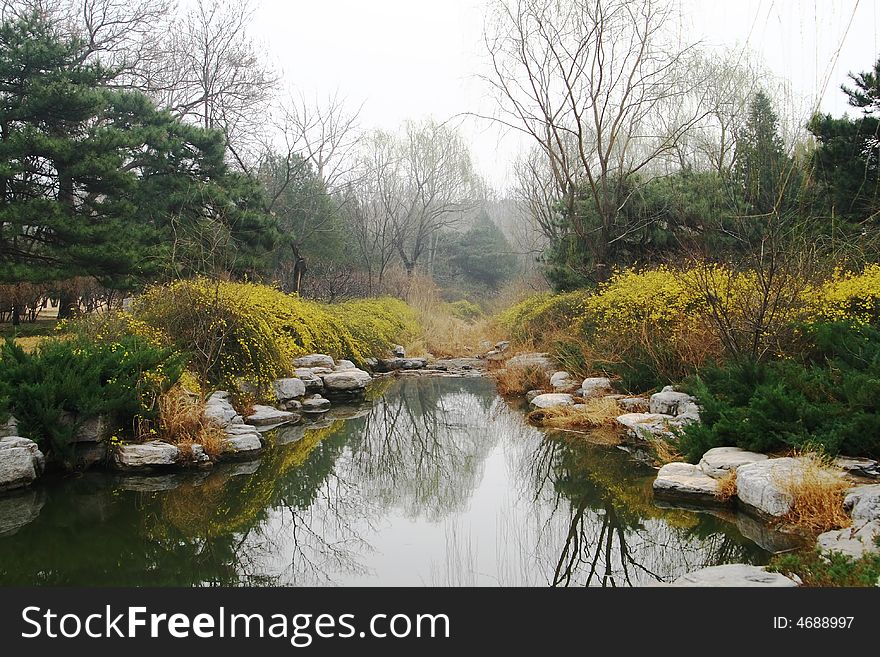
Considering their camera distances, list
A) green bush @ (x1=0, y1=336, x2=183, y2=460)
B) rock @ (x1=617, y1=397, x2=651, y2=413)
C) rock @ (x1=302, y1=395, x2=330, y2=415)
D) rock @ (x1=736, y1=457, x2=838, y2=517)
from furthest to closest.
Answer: rock @ (x1=302, y1=395, x2=330, y2=415) → rock @ (x1=617, y1=397, x2=651, y2=413) → green bush @ (x1=0, y1=336, x2=183, y2=460) → rock @ (x1=736, y1=457, x2=838, y2=517)

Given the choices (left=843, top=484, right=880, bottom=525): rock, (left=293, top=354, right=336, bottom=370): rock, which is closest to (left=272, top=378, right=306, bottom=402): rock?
(left=293, top=354, right=336, bottom=370): rock

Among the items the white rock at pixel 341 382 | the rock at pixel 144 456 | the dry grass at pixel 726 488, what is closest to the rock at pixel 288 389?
the white rock at pixel 341 382

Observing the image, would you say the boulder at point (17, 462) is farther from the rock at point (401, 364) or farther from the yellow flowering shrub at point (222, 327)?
the rock at point (401, 364)

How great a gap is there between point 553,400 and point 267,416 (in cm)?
384

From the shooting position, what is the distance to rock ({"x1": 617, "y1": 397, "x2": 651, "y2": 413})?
28.1ft

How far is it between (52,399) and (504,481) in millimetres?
4264

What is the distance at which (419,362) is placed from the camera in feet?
51.9

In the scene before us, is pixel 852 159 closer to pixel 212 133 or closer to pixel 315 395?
pixel 315 395

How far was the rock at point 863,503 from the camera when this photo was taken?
14.3 ft

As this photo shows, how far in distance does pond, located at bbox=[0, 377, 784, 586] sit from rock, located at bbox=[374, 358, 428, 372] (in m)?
7.00

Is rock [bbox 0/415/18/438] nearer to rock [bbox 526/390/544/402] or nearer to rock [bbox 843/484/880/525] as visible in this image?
rock [bbox 843/484/880/525]

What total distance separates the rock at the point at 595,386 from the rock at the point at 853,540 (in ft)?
17.1

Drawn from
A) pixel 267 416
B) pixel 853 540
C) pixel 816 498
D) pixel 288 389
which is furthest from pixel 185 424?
pixel 853 540

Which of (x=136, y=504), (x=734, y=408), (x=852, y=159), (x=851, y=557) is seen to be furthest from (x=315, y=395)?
(x=852, y=159)
